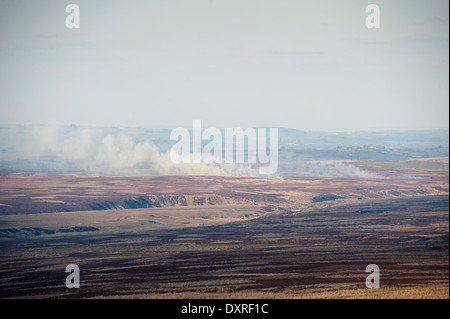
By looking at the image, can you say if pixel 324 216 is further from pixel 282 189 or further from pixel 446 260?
pixel 446 260

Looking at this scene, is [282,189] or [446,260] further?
[282,189]

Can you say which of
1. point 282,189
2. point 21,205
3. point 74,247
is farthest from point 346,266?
point 282,189

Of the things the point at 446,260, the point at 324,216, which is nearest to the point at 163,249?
the point at 446,260

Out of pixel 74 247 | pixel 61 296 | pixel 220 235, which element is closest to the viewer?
pixel 61 296
